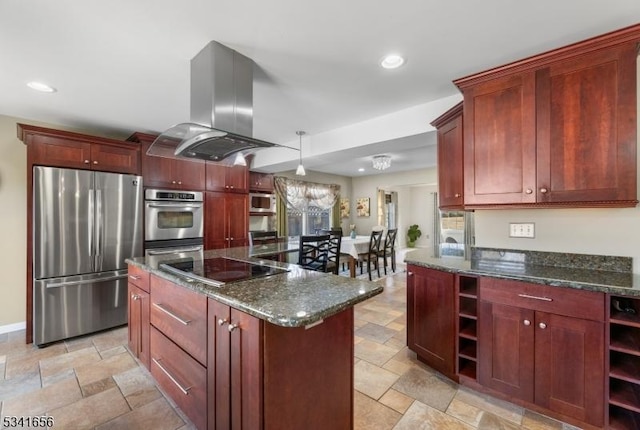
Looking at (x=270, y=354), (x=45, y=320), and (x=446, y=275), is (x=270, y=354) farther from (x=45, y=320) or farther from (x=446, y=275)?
(x=45, y=320)

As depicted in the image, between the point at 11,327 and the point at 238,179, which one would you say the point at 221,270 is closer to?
the point at 238,179

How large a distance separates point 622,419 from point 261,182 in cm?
478

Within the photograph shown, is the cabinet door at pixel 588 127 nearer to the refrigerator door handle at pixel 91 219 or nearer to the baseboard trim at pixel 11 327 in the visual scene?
the refrigerator door handle at pixel 91 219

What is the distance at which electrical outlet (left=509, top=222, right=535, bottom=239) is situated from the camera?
2215mm

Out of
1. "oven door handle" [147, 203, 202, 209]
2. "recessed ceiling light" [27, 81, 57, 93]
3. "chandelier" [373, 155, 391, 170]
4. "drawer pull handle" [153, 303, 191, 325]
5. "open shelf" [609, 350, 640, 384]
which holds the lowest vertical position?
"open shelf" [609, 350, 640, 384]

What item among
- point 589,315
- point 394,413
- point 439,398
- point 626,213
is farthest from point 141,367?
point 626,213

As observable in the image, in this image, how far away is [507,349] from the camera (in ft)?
6.10

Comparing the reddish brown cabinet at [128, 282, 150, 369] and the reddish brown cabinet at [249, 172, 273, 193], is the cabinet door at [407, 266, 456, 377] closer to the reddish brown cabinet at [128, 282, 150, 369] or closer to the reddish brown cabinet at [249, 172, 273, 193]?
the reddish brown cabinet at [128, 282, 150, 369]

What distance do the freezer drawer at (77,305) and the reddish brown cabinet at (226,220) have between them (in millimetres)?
1142

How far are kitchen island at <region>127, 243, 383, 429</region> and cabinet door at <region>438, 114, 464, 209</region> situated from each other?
1256 millimetres

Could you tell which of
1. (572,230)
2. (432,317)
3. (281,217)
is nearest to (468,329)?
(432,317)

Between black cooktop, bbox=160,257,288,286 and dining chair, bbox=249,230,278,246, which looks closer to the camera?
black cooktop, bbox=160,257,288,286

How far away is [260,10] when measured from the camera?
1.53m

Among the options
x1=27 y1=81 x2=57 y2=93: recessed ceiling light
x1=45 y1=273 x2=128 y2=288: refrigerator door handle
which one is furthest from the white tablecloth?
x1=27 y1=81 x2=57 y2=93: recessed ceiling light
